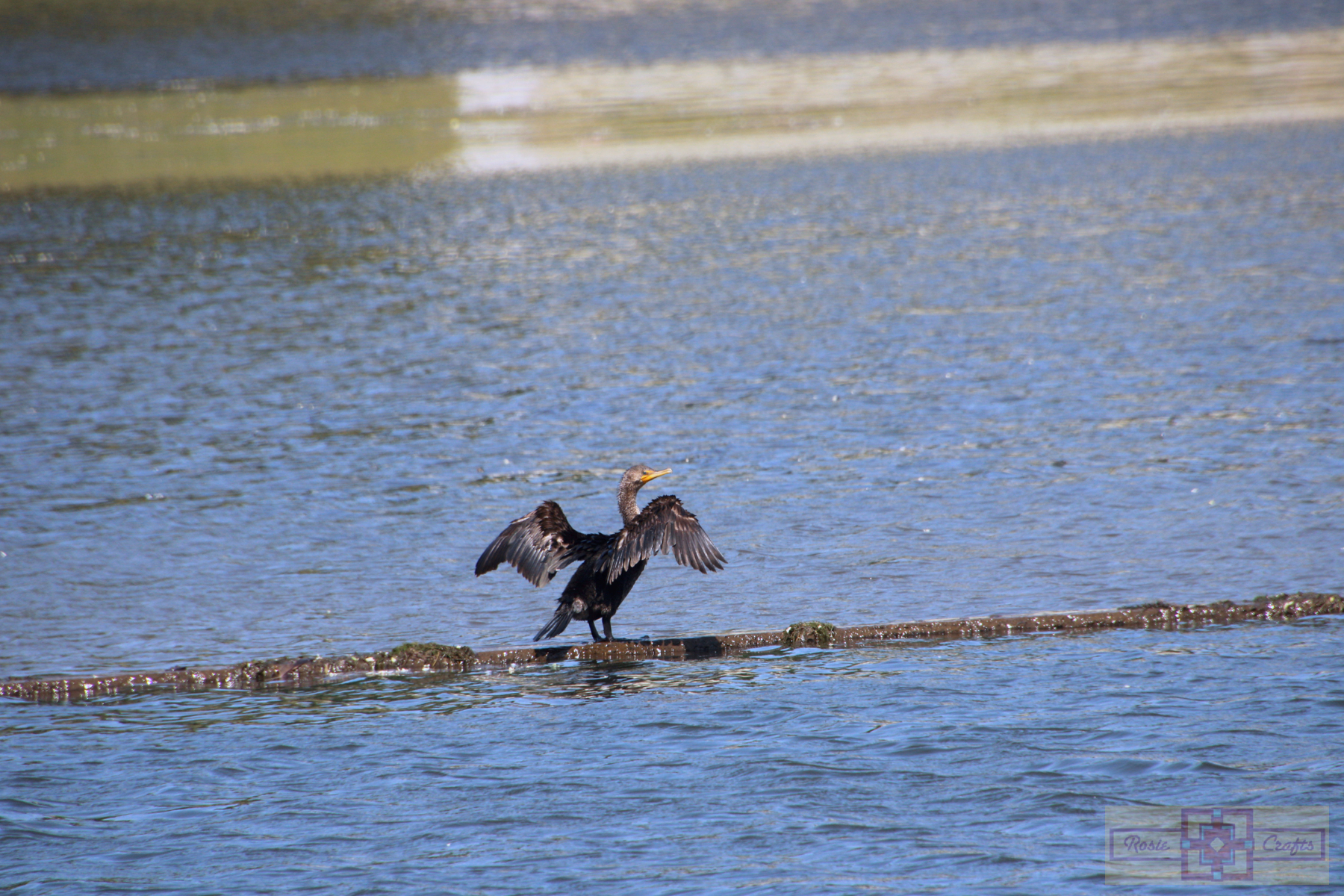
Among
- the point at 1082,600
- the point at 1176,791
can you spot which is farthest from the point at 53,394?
the point at 1176,791

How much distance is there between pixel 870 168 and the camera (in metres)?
27.3

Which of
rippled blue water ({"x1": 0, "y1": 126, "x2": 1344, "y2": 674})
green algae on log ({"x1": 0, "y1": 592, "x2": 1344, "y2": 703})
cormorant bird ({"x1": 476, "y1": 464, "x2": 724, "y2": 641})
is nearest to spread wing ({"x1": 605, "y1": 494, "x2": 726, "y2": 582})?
cormorant bird ({"x1": 476, "y1": 464, "x2": 724, "y2": 641})

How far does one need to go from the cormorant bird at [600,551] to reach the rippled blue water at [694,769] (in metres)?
0.45

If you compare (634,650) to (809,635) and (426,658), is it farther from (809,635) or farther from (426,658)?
(426,658)

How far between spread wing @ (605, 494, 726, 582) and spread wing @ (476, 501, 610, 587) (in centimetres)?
33

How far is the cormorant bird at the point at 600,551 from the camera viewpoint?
739cm

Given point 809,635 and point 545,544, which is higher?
point 545,544

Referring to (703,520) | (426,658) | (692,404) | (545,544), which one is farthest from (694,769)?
(692,404)

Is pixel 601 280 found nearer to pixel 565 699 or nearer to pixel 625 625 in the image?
pixel 625 625

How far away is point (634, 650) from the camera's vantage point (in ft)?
23.8

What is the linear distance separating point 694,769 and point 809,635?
1.35 m

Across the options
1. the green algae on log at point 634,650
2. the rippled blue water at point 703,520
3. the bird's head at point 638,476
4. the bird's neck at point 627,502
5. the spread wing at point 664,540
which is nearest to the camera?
the rippled blue water at point 703,520

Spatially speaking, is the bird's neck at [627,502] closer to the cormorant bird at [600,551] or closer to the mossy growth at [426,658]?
the cormorant bird at [600,551]

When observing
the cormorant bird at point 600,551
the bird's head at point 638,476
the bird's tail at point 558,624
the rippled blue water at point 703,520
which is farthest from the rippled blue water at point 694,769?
the bird's head at point 638,476
